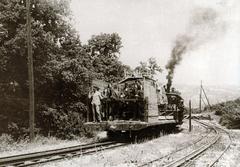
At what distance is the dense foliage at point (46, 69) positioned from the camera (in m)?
20.1

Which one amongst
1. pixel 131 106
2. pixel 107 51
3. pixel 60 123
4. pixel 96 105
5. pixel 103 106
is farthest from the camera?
pixel 107 51

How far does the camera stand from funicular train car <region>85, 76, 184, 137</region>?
56.0 feet

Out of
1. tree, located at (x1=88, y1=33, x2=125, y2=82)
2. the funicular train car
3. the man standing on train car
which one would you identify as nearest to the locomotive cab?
the funicular train car

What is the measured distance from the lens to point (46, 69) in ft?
67.6

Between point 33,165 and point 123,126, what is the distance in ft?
21.5

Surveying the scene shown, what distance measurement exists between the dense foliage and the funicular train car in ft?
11.3

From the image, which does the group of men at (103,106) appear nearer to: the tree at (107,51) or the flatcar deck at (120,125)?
the flatcar deck at (120,125)

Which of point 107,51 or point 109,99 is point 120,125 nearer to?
point 109,99

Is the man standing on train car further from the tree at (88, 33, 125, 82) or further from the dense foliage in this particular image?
the tree at (88, 33, 125, 82)

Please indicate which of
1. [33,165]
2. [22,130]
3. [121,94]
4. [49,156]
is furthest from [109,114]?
[33,165]

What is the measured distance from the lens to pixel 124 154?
13211 millimetres

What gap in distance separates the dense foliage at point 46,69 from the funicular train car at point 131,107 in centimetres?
346

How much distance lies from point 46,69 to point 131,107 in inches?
213

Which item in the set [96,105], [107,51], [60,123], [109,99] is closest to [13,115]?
[60,123]
